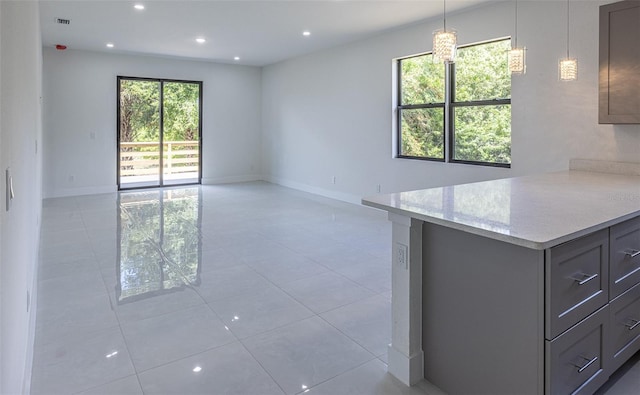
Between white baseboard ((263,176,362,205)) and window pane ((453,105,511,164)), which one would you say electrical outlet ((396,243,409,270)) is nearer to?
window pane ((453,105,511,164))

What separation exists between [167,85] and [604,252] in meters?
8.28

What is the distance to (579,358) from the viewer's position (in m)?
1.81

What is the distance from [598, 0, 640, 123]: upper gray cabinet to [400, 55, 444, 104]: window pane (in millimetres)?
2227

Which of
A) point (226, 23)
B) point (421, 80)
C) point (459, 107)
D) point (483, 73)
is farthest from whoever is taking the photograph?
point (421, 80)

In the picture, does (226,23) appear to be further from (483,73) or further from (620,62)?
(620,62)

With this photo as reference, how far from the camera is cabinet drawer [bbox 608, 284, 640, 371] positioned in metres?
2.03

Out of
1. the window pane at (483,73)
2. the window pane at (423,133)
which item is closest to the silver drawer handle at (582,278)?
the window pane at (483,73)

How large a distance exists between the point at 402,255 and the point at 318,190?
233 inches

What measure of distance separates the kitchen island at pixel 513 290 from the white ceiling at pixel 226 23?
3.42 metres

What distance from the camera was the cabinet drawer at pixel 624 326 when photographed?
203 centimetres

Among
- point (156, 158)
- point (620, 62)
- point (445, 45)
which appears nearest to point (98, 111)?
point (156, 158)

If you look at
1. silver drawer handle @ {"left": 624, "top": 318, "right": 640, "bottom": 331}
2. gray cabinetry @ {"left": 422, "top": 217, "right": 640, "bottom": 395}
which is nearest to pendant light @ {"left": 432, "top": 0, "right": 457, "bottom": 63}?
gray cabinetry @ {"left": 422, "top": 217, "right": 640, "bottom": 395}

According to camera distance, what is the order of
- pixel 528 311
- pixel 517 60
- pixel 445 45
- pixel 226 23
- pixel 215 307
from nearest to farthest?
Result: pixel 528 311 < pixel 445 45 < pixel 215 307 < pixel 517 60 < pixel 226 23

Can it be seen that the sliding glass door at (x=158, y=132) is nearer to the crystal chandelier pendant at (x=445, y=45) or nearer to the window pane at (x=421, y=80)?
the window pane at (x=421, y=80)
